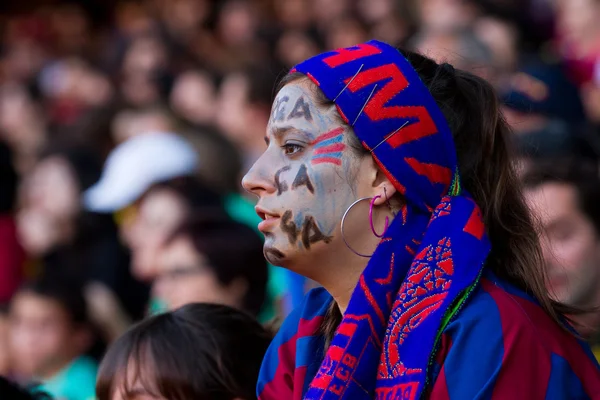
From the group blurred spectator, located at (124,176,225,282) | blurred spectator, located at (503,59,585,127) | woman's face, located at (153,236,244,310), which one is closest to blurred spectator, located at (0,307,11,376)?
blurred spectator, located at (124,176,225,282)

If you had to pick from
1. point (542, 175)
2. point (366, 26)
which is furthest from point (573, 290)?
point (366, 26)

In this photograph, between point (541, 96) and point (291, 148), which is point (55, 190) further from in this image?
point (291, 148)

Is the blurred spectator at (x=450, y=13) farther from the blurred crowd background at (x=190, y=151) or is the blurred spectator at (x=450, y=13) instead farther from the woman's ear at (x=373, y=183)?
the woman's ear at (x=373, y=183)

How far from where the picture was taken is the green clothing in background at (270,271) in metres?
4.34

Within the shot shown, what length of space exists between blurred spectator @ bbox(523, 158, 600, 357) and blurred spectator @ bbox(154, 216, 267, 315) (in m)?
1.17

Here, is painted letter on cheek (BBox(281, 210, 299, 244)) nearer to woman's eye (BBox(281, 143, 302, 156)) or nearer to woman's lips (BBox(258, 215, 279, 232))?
woman's lips (BBox(258, 215, 279, 232))

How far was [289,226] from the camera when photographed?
2.21m

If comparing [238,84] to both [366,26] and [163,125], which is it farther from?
[366,26]

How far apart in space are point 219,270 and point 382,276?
6.35 feet

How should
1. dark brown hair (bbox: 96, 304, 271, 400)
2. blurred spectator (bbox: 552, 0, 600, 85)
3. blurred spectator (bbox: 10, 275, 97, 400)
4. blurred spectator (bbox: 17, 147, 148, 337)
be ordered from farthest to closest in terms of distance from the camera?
blurred spectator (bbox: 552, 0, 600, 85) → blurred spectator (bbox: 17, 147, 148, 337) → blurred spectator (bbox: 10, 275, 97, 400) → dark brown hair (bbox: 96, 304, 271, 400)

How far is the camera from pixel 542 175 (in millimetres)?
3770

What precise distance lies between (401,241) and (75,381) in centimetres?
263

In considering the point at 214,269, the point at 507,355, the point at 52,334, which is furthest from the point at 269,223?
the point at 52,334

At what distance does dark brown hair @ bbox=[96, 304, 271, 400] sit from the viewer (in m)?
2.52
